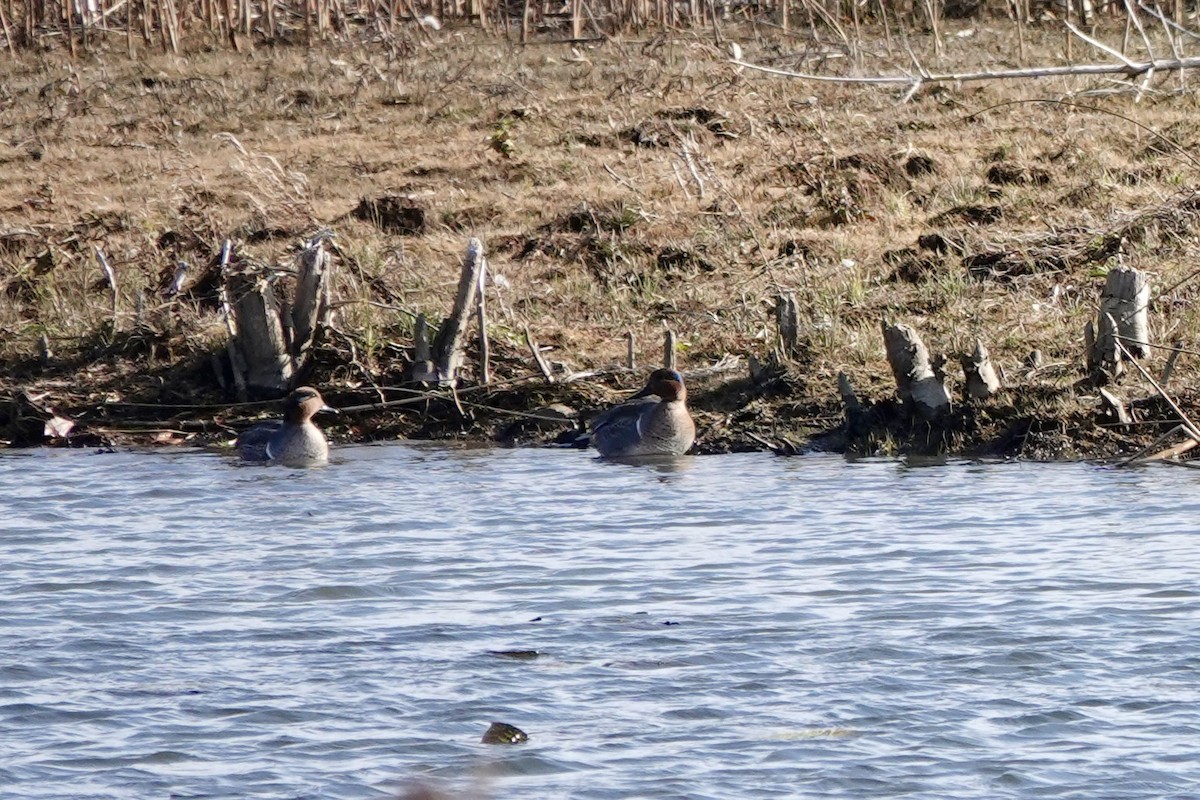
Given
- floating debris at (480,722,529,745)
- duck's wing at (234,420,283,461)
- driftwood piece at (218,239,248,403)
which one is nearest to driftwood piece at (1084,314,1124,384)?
duck's wing at (234,420,283,461)

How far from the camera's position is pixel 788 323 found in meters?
11.3

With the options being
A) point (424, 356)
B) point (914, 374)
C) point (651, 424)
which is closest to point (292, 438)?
point (424, 356)

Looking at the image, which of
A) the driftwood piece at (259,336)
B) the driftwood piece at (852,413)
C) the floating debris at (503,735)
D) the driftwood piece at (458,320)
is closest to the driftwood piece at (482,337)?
the driftwood piece at (458,320)

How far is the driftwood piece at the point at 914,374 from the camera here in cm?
1025

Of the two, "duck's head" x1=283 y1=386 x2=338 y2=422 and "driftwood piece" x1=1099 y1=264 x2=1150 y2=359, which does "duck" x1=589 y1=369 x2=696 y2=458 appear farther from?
"driftwood piece" x1=1099 y1=264 x2=1150 y2=359

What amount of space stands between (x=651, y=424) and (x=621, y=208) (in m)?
3.89

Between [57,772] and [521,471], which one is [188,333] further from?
[57,772]

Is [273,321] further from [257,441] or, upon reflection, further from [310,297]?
[257,441]

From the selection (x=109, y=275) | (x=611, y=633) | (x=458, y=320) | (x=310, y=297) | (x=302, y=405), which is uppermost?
(x=109, y=275)

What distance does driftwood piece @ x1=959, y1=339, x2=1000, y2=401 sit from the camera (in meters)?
10.3

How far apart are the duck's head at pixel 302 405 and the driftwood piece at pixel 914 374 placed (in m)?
3.24

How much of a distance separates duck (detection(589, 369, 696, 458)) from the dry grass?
47cm

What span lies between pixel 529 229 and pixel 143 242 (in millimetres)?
2757

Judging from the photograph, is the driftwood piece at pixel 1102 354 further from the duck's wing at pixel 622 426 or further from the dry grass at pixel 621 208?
the duck's wing at pixel 622 426
